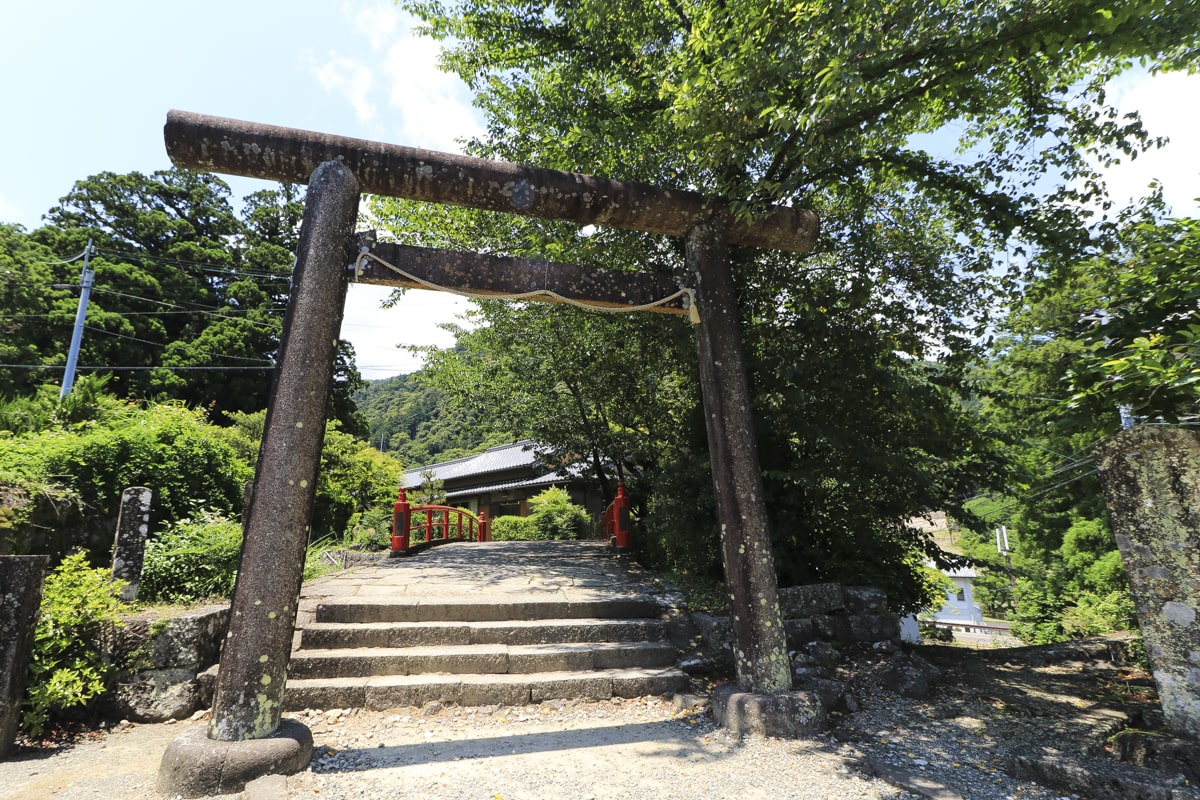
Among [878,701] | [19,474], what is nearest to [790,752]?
[878,701]

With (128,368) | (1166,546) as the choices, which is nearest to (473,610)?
(1166,546)

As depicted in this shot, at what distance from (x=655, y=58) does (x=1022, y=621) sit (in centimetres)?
2375

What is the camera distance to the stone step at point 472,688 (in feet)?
14.7

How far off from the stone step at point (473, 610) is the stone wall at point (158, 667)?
1129mm

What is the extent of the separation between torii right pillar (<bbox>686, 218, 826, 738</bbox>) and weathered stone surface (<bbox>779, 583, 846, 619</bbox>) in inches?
57.8

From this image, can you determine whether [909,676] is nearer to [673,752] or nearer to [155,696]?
[673,752]

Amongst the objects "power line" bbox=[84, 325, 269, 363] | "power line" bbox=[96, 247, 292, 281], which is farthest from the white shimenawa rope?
"power line" bbox=[96, 247, 292, 281]

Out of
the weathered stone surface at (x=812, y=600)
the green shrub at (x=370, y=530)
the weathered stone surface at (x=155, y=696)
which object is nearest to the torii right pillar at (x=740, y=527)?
the weathered stone surface at (x=812, y=600)

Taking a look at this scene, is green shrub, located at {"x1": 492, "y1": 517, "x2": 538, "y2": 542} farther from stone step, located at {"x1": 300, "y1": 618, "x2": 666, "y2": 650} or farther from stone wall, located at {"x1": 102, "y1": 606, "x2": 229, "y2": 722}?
stone wall, located at {"x1": 102, "y1": 606, "x2": 229, "y2": 722}

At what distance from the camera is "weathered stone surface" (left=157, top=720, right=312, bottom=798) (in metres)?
3.10

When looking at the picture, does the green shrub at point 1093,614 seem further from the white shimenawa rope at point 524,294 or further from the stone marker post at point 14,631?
the stone marker post at point 14,631

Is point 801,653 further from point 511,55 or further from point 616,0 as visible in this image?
point 511,55

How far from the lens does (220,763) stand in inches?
123

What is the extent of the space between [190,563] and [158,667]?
1.33 m
